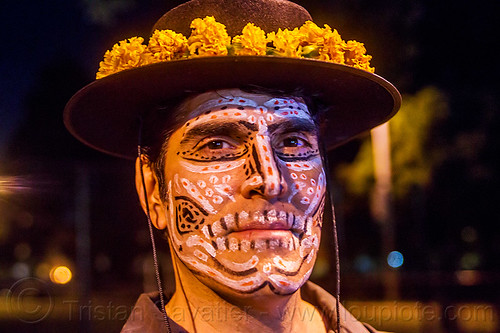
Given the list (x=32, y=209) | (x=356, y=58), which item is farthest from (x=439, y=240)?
(x=32, y=209)

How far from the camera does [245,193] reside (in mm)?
2025

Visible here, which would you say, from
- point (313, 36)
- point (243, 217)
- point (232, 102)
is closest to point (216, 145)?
point (232, 102)

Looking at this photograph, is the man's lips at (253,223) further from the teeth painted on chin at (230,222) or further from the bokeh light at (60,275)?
the bokeh light at (60,275)

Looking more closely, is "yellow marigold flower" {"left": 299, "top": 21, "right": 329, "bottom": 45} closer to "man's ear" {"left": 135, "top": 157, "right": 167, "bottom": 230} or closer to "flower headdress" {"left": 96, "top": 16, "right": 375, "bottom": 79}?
"flower headdress" {"left": 96, "top": 16, "right": 375, "bottom": 79}

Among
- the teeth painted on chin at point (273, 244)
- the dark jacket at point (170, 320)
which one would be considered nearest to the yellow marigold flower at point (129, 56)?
the teeth painted on chin at point (273, 244)

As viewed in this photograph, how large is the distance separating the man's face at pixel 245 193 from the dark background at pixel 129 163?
1211mm

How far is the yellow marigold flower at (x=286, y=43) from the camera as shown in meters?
2.06

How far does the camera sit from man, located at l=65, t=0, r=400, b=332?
2023 millimetres

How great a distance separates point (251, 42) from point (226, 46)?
9 cm

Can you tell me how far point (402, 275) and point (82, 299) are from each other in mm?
2845

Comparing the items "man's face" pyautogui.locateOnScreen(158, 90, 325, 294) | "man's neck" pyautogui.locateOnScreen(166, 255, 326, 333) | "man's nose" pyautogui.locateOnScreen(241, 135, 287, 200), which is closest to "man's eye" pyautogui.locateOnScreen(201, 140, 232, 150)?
"man's face" pyautogui.locateOnScreen(158, 90, 325, 294)

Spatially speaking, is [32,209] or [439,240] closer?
[32,209]

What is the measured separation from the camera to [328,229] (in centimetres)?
495

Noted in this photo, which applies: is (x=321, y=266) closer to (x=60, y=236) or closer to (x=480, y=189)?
(x=480, y=189)
